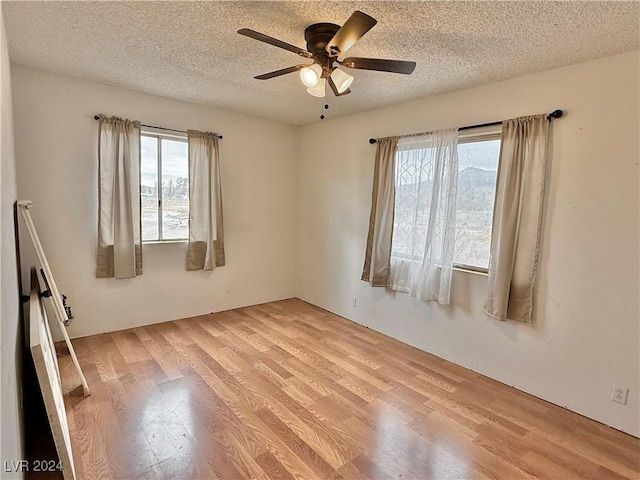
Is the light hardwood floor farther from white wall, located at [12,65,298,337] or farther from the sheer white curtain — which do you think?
the sheer white curtain

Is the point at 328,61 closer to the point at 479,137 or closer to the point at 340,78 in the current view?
the point at 340,78

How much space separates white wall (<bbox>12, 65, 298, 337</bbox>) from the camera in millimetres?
3045

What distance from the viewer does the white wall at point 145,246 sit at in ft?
9.99

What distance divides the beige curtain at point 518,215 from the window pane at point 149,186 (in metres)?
3.42

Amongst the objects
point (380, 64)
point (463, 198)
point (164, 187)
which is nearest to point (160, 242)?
point (164, 187)

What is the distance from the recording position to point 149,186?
3686mm

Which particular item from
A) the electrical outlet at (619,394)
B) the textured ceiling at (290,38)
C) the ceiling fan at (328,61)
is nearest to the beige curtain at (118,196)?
the textured ceiling at (290,38)

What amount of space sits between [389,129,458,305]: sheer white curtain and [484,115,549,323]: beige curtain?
0.43 metres

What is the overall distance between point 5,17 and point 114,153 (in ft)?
4.48

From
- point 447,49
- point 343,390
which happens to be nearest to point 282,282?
point 343,390

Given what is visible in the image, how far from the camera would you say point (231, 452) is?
6.36 ft

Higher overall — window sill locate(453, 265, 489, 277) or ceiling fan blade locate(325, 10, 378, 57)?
ceiling fan blade locate(325, 10, 378, 57)

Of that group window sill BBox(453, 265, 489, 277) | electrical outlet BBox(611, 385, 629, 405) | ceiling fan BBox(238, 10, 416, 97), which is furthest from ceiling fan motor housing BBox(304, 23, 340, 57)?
electrical outlet BBox(611, 385, 629, 405)

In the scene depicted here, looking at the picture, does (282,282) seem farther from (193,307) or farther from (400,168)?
(400,168)
